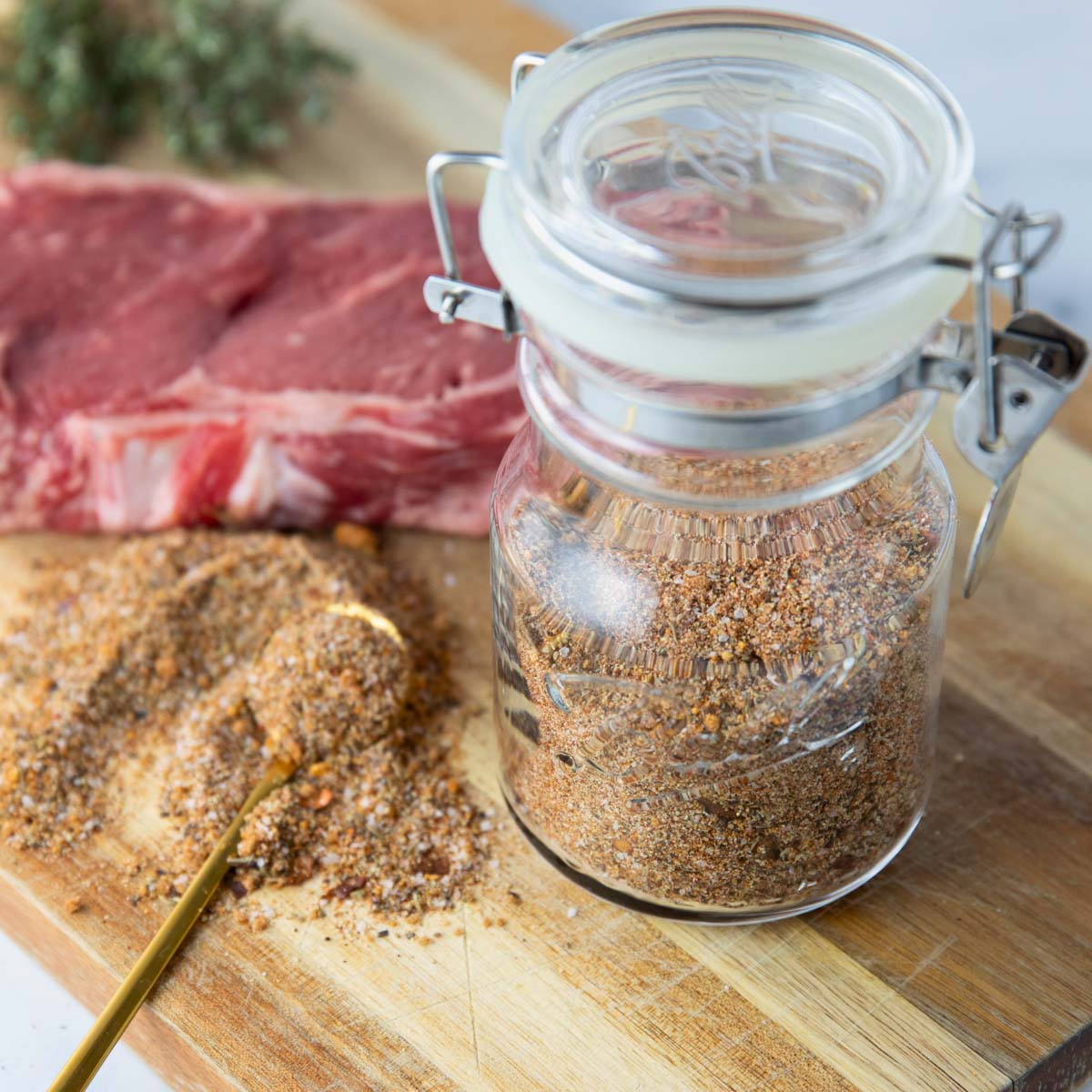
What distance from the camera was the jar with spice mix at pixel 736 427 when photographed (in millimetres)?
943

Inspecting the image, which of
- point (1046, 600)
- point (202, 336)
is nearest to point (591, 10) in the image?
point (202, 336)

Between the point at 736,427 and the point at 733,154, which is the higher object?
the point at 733,154

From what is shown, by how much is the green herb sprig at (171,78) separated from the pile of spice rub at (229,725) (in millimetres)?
792

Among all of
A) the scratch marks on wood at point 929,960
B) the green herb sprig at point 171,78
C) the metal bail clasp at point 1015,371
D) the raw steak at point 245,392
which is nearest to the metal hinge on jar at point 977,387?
the metal bail clasp at point 1015,371

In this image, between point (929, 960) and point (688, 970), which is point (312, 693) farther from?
point (929, 960)

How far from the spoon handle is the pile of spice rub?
16mm

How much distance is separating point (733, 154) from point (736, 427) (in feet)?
0.73

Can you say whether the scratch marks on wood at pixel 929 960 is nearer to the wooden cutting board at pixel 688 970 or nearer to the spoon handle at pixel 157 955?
the wooden cutting board at pixel 688 970

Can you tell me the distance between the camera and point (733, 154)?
1.07 meters

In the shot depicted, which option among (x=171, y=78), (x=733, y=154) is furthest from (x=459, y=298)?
(x=171, y=78)

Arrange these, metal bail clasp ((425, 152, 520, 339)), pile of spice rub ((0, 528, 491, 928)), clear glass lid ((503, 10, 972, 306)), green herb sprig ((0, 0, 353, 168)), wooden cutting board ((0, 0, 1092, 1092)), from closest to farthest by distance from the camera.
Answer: clear glass lid ((503, 10, 972, 306)) < metal bail clasp ((425, 152, 520, 339)) < wooden cutting board ((0, 0, 1092, 1092)) < pile of spice rub ((0, 528, 491, 928)) < green herb sprig ((0, 0, 353, 168))

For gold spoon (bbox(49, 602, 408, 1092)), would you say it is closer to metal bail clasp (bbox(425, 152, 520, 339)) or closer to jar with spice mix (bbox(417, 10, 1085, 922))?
jar with spice mix (bbox(417, 10, 1085, 922))

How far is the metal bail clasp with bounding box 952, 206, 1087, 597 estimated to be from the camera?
0.96 m

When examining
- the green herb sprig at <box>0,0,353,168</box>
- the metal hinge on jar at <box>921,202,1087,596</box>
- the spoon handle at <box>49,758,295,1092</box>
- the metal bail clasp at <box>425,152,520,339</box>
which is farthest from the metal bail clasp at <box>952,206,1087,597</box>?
the green herb sprig at <box>0,0,353,168</box>
